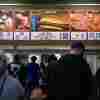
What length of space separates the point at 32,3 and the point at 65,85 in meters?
3.30

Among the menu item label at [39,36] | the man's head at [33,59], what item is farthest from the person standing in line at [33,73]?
the menu item label at [39,36]

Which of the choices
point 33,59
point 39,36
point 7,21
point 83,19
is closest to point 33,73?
point 33,59

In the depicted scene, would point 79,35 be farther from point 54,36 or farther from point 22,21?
point 22,21

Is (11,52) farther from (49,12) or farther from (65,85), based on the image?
(65,85)

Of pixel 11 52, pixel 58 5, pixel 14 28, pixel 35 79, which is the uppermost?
pixel 58 5

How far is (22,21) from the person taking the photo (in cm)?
585

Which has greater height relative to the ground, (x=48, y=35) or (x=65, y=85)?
(x=48, y=35)

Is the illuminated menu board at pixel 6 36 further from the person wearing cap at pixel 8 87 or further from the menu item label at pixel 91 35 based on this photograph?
the person wearing cap at pixel 8 87

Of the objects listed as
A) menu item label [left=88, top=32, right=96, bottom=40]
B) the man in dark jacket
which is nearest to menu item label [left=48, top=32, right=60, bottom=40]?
menu item label [left=88, top=32, right=96, bottom=40]

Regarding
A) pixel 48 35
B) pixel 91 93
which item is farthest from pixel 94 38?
pixel 91 93

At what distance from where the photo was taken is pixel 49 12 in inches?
229

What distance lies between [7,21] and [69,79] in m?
3.24

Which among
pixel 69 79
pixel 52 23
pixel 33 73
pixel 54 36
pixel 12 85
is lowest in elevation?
pixel 33 73

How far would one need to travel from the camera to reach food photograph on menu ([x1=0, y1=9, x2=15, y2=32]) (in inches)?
229
